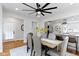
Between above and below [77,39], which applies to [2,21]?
above

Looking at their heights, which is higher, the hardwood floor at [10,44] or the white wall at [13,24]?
the white wall at [13,24]

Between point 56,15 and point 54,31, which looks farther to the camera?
point 54,31

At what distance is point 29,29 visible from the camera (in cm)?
155

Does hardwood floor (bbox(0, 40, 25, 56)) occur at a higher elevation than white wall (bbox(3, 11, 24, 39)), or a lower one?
lower

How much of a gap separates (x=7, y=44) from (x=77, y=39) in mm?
1157

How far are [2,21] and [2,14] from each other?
0.35 feet

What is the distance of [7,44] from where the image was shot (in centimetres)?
153

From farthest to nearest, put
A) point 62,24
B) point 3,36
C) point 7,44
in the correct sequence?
point 62,24 → point 7,44 → point 3,36

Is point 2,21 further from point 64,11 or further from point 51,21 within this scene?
point 64,11

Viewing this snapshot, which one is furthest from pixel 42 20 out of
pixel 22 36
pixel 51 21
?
pixel 22 36

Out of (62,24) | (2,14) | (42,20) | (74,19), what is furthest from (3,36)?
(74,19)

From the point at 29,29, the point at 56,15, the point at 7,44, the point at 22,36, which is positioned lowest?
the point at 7,44

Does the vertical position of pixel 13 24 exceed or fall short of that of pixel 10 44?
it exceeds it

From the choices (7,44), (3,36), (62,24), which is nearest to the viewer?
(3,36)
